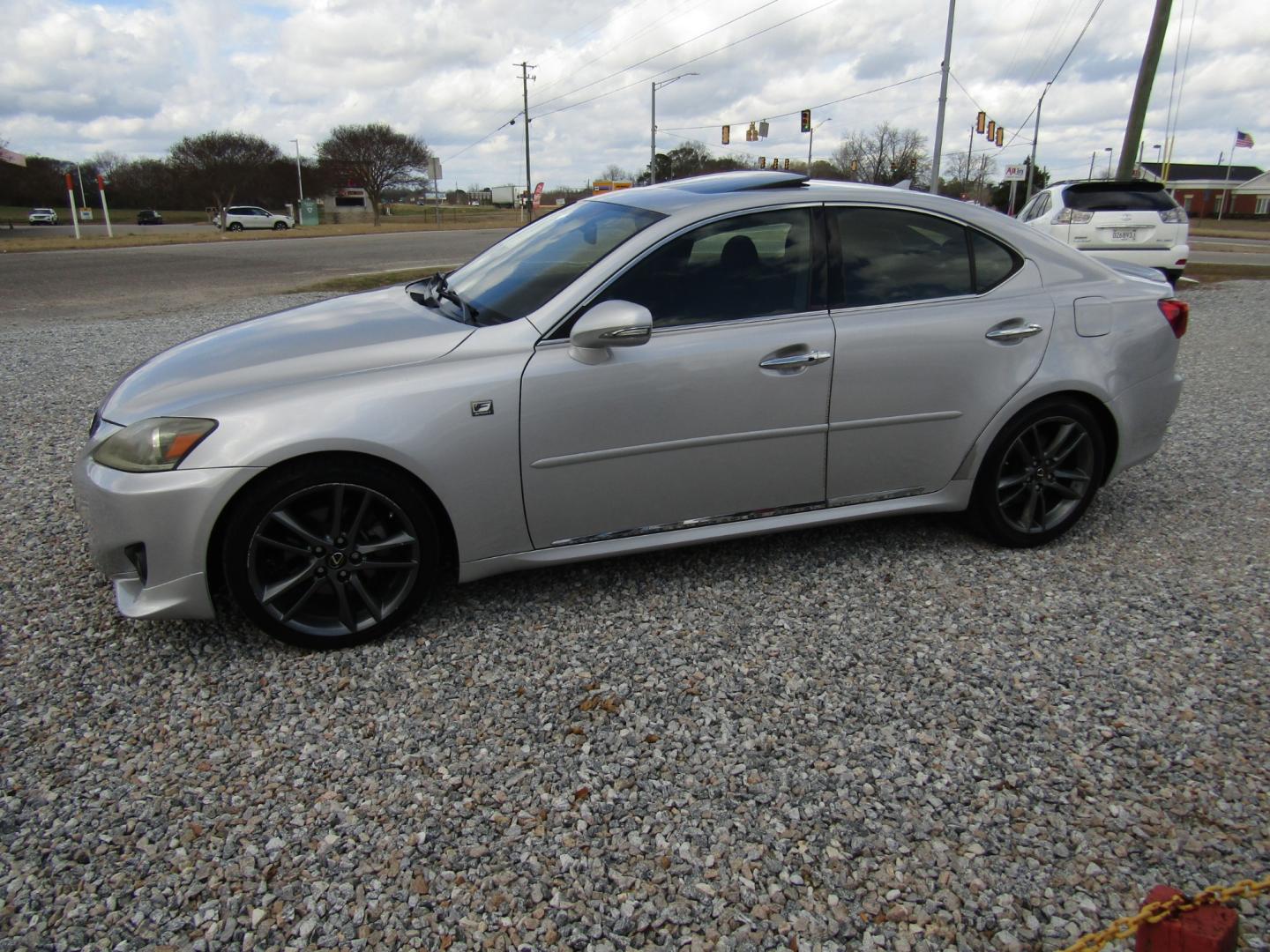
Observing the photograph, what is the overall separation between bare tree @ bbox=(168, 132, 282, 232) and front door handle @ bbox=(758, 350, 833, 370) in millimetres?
65032

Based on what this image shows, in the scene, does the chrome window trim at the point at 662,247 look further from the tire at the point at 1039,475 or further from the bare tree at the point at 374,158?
the bare tree at the point at 374,158

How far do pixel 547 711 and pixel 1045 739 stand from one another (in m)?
1.54

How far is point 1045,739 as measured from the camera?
8.70 ft

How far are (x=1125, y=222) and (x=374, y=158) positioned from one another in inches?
2499

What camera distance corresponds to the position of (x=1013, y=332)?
12.1 feet

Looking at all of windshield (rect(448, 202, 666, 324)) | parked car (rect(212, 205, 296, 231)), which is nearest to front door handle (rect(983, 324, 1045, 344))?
windshield (rect(448, 202, 666, 324))

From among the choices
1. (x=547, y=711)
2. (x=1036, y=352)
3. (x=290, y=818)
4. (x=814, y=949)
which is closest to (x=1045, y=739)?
(x=814, y=949)

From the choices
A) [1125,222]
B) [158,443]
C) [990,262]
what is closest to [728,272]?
[990,262]

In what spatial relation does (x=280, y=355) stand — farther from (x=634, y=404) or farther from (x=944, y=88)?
(x=944, y=88)

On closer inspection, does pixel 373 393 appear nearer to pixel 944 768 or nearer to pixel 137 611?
pixel 137 611

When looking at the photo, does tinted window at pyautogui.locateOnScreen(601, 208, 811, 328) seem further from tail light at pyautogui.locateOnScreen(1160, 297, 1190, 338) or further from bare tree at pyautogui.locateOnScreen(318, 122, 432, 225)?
bare tree at pyautogui.locateOnScreen(318, 122, 432, 225)

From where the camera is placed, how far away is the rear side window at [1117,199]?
11.0 metres

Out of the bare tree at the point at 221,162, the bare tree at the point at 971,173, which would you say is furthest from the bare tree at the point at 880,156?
the bare tree at the point at 221,162

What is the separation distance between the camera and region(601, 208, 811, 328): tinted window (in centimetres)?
328
